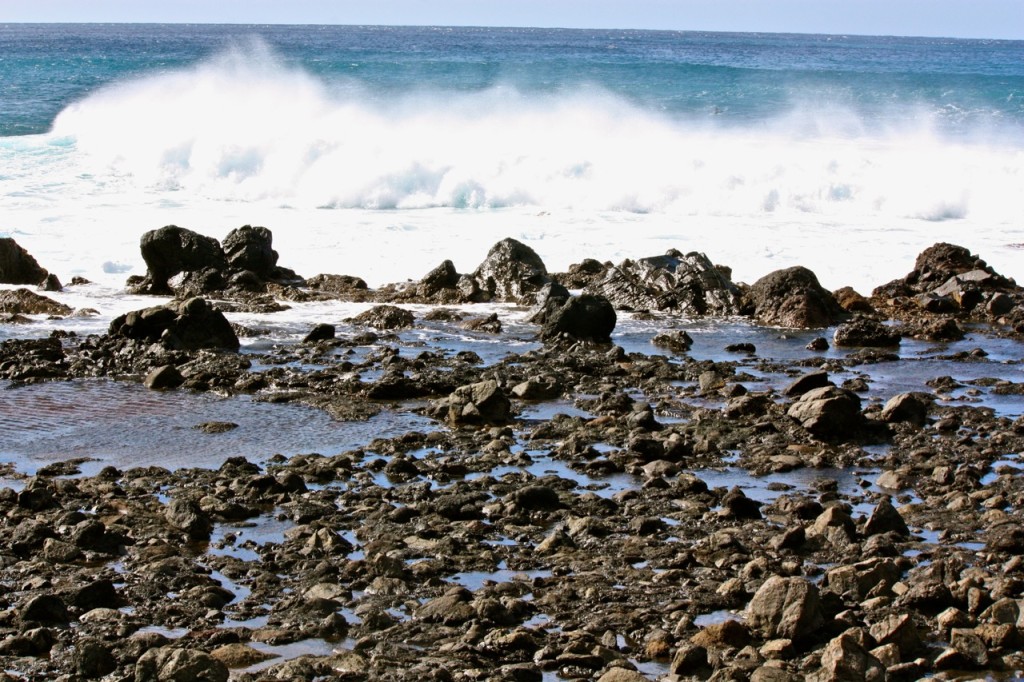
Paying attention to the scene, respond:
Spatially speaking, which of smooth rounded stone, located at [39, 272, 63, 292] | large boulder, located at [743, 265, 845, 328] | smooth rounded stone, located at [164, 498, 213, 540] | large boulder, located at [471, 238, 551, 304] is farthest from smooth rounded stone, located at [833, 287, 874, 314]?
smooth rounded stone, located at [164, 498, 213, 540]

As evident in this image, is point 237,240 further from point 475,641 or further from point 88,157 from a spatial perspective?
point 88,157

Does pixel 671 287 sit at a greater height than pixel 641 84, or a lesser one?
lesser

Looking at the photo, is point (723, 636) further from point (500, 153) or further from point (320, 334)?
point (500, 153)

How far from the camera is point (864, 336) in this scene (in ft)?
46.8

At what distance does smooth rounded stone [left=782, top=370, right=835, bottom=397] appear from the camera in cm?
1176

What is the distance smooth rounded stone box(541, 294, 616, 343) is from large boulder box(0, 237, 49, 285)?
7491 mm

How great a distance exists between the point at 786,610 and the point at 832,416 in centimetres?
410

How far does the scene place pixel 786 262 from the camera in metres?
19.6

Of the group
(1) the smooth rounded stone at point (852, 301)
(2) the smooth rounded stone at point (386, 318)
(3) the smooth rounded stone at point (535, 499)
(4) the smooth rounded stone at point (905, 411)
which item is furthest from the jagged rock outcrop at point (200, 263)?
(3) the smooth rounded stone at point (535, 499)

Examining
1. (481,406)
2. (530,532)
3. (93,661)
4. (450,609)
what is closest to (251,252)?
(481,406)

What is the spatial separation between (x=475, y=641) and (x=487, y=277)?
1109 centimetres

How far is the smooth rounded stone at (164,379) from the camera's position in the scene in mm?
12398

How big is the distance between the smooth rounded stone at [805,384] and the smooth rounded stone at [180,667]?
22.3 ft

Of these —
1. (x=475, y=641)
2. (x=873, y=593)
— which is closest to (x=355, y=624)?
(x=475, y=641)
